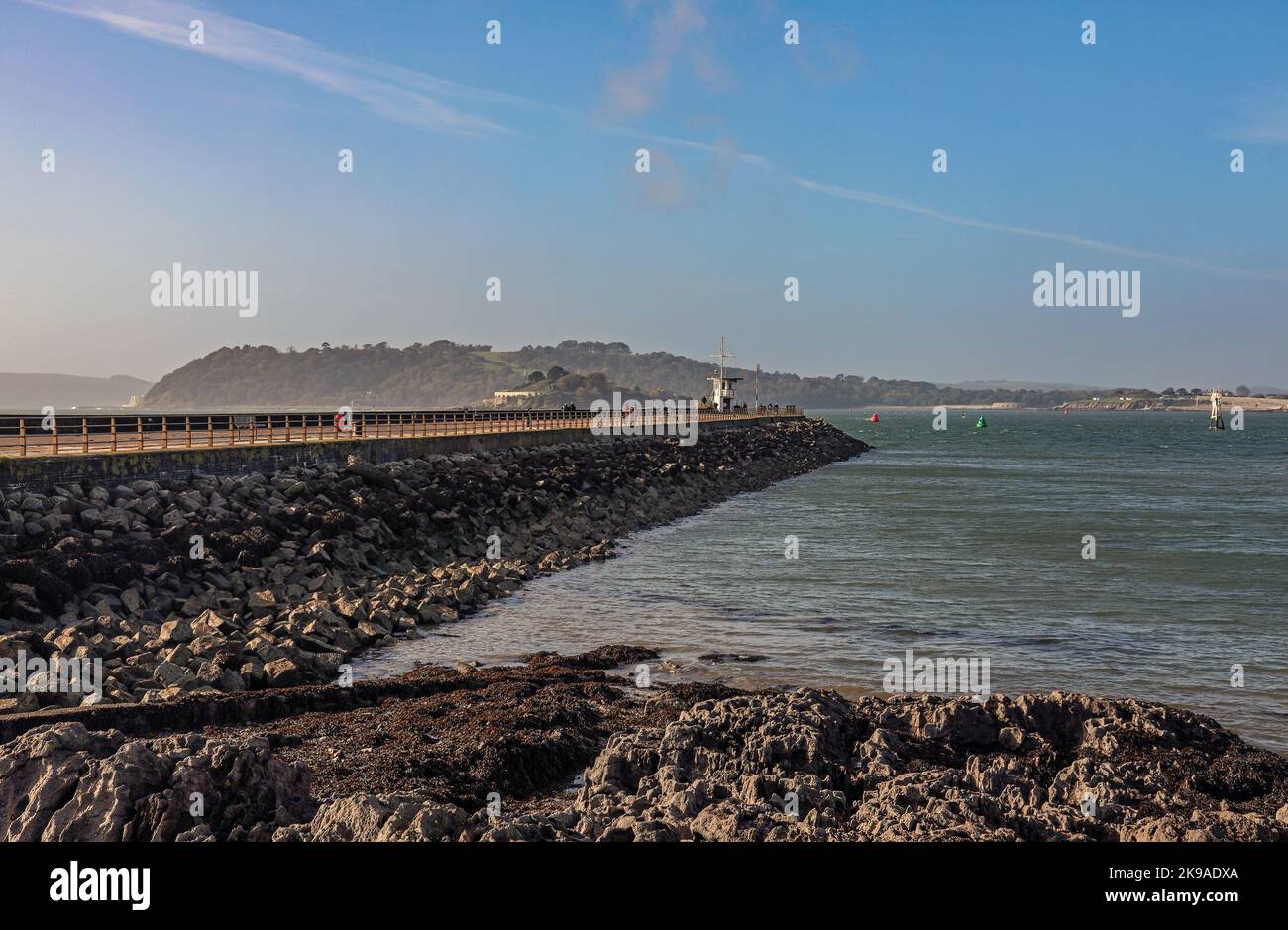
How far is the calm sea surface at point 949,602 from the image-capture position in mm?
15625

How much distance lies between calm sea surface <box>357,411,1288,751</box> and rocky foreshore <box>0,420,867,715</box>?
124 cm

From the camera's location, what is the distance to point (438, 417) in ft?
154

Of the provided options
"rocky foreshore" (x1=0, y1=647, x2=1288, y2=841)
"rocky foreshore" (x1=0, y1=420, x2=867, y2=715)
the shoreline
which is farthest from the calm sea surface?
"rocky foreshore" (x1=0, y1=647, x2=1288, y2=841)

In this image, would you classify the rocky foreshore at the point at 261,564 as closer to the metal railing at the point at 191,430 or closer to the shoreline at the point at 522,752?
the shoreline at the point at 522,752

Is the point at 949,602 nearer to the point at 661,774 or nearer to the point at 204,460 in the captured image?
the point at 661,774

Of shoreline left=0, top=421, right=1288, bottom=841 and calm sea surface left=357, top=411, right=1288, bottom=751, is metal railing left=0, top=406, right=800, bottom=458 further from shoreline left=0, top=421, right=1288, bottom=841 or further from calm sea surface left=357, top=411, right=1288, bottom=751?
calm sea surface left=357, top=411, right=1288, bottom=751

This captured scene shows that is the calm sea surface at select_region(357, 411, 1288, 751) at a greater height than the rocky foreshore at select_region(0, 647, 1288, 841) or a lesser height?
lesser

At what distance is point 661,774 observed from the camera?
9.49m

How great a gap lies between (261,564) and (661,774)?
46.5 ft

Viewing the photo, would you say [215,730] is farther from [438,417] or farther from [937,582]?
[438,417]

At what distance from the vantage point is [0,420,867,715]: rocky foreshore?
14266 millimetres

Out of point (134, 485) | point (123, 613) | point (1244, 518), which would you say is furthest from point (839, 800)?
point (1244, 518)

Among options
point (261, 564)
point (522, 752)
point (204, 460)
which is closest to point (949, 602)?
point (522, 752)

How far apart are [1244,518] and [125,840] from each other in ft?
139
